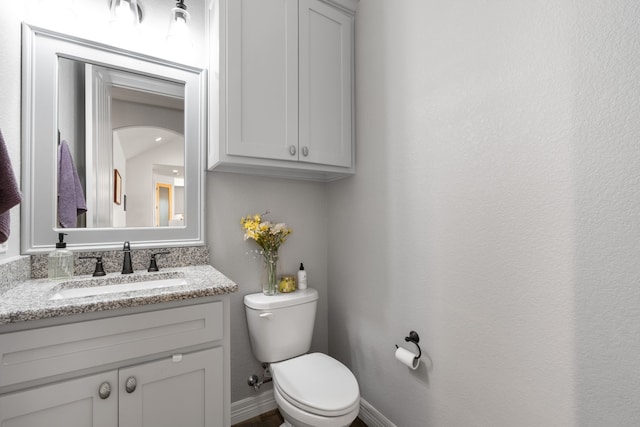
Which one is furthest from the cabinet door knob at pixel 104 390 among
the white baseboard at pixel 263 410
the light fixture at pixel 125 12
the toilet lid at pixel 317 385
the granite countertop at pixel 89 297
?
the light fixture at pixel 125 12

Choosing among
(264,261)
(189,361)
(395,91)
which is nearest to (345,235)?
(264,261)

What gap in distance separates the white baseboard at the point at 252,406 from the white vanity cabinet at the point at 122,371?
25.2 inches

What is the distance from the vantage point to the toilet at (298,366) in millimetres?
1183

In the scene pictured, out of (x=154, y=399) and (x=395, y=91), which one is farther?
(x=395, y=91)

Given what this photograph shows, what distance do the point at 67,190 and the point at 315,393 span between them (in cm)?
143

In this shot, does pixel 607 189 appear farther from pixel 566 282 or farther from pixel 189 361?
pixel 189 361

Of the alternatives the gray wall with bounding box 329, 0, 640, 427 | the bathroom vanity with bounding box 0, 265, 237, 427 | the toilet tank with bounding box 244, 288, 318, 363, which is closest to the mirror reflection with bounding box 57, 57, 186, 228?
the bathroom vanity with bounding box 0, 265, 237, 427

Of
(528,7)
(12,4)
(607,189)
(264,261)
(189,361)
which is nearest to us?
(607,189)

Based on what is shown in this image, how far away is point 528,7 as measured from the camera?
972 mm

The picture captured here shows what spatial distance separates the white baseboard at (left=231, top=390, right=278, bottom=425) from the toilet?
0.25 metres

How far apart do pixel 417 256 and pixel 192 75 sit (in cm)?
151

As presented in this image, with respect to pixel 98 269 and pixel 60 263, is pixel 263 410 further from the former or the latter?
pixel 60 263

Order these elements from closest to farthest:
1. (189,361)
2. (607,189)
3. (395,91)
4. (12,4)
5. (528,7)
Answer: (607,189)
(528,7)
(189,361)
(12,4)
(395,91)

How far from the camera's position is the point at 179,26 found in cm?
151
